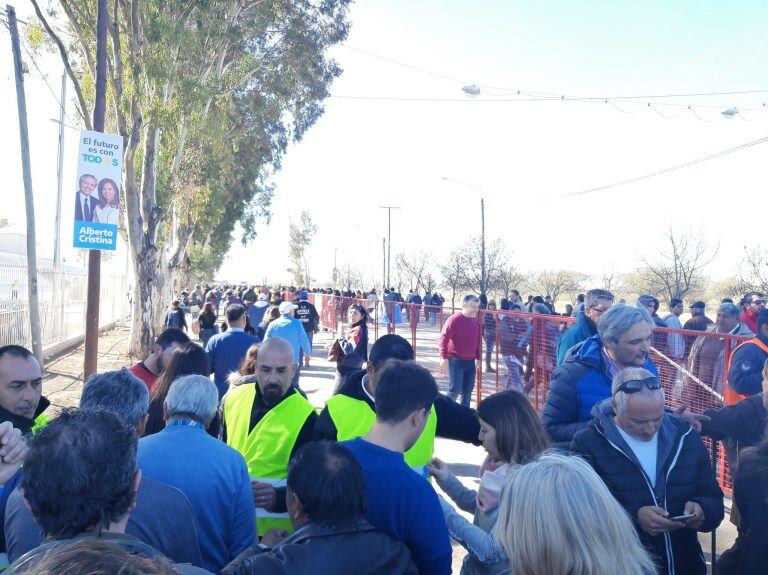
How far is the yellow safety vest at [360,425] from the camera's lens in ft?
10.7

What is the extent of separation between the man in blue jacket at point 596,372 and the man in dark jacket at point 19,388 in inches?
115

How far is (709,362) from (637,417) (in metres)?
4.07

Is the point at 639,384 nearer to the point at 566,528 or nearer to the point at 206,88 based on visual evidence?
the point at 566,528

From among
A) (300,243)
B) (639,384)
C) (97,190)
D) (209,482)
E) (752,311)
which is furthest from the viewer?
(300,243)

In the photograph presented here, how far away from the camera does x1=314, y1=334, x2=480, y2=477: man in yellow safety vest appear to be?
3316 mm

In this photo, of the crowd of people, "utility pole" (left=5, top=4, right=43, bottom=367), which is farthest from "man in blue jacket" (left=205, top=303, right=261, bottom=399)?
"utility pole" (left=5, top=4, right=43, bottom=367)

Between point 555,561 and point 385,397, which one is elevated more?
point 385,397

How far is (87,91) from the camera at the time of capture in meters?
18.5

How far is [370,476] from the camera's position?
2398 mm

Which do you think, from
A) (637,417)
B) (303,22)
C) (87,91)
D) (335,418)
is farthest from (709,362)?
(303,22)

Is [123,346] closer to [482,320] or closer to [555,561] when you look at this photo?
[482,320]

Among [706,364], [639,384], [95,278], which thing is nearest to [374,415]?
[639,384]

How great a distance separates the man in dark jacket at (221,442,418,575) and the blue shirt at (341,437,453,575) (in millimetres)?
130

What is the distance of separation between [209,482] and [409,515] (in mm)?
910
